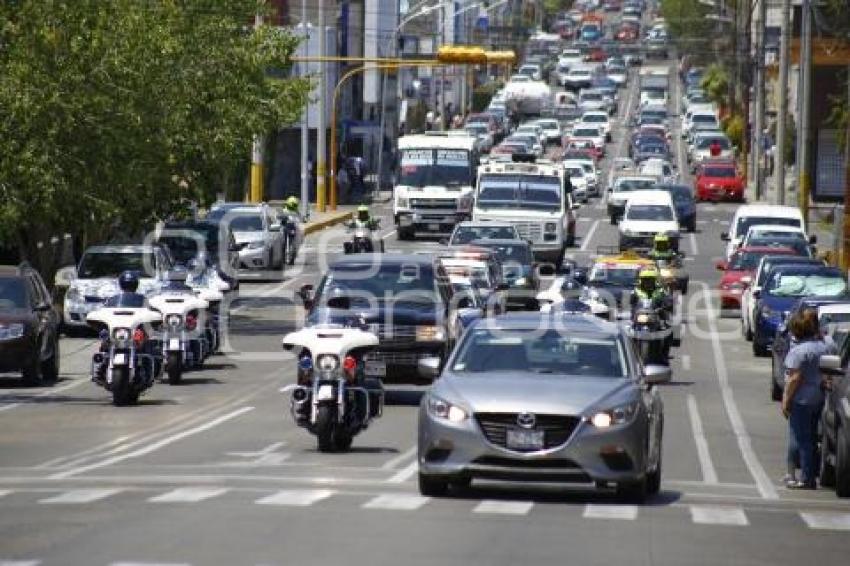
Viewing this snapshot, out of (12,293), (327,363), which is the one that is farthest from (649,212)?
(327,363)

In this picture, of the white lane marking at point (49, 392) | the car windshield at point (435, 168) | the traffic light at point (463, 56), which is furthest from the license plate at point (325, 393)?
the car windshield at point (435, 168)

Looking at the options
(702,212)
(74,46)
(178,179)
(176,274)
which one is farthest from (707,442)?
(702,212)

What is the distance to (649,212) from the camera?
69562 mm

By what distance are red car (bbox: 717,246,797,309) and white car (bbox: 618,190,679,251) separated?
12324 mm

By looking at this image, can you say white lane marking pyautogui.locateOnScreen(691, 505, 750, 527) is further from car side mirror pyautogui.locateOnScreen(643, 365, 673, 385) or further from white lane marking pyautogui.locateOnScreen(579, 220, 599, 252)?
white lane marking pyautogui.locateOnScreen(579, 220, 599, 252)

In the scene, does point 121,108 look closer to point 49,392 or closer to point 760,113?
point 49,392

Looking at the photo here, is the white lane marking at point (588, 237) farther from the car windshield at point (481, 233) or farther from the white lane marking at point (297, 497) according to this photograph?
the white lane marking at point (297, 497)

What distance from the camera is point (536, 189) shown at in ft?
211

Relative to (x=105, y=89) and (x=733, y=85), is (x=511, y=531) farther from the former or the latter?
(x=733, y=85)

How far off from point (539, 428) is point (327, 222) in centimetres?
6271

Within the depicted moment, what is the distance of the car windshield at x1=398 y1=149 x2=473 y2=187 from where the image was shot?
244 feet

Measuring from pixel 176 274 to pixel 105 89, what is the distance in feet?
20.1

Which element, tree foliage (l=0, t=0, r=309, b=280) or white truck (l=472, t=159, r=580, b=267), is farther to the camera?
white truck (l=472, t=159, r=580, b=267)

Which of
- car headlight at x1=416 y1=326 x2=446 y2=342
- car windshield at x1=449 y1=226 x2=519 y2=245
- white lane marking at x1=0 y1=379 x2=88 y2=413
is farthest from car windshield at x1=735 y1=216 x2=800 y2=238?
car headlight at x1=416 y1=326 x2=446 y2=342
